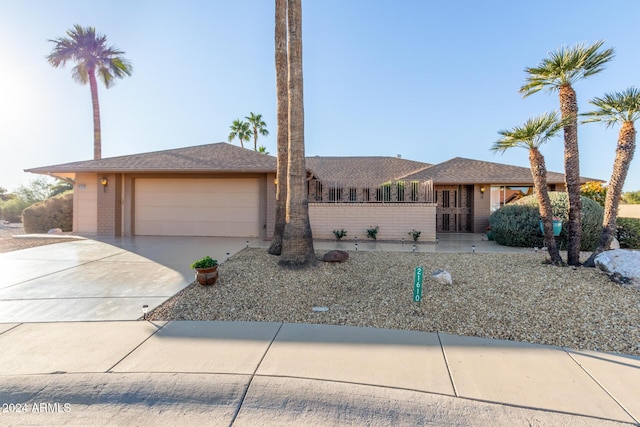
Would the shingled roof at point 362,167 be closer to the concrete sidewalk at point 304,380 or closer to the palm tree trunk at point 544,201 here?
the palm tree trunk at point 544,201

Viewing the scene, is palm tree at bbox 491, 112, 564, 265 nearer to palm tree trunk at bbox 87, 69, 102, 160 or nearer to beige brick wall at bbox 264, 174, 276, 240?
beige brick wall at bbox 264, 174, 276, 240

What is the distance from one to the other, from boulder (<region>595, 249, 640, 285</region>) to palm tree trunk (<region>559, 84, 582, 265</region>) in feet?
1.81

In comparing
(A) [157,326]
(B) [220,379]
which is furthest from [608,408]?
Result: (A) [157,326]

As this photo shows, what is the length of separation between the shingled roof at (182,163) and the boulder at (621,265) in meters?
9.62

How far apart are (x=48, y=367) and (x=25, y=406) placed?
0.54 metres

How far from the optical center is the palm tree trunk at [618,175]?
6.06 metres

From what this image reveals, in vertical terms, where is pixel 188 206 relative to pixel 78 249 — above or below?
above

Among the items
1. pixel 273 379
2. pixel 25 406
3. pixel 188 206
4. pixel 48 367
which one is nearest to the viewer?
pixel 25 406

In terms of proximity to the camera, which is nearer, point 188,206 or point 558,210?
point 558,210

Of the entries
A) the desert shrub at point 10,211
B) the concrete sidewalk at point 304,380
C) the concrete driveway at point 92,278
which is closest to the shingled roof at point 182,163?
the concrete driveway at point 92,278

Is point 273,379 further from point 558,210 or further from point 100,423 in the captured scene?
point 558,210

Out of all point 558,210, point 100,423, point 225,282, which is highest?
point 558,210

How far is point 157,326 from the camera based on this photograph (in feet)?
13.0

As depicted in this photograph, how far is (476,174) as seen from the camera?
1454 cm
